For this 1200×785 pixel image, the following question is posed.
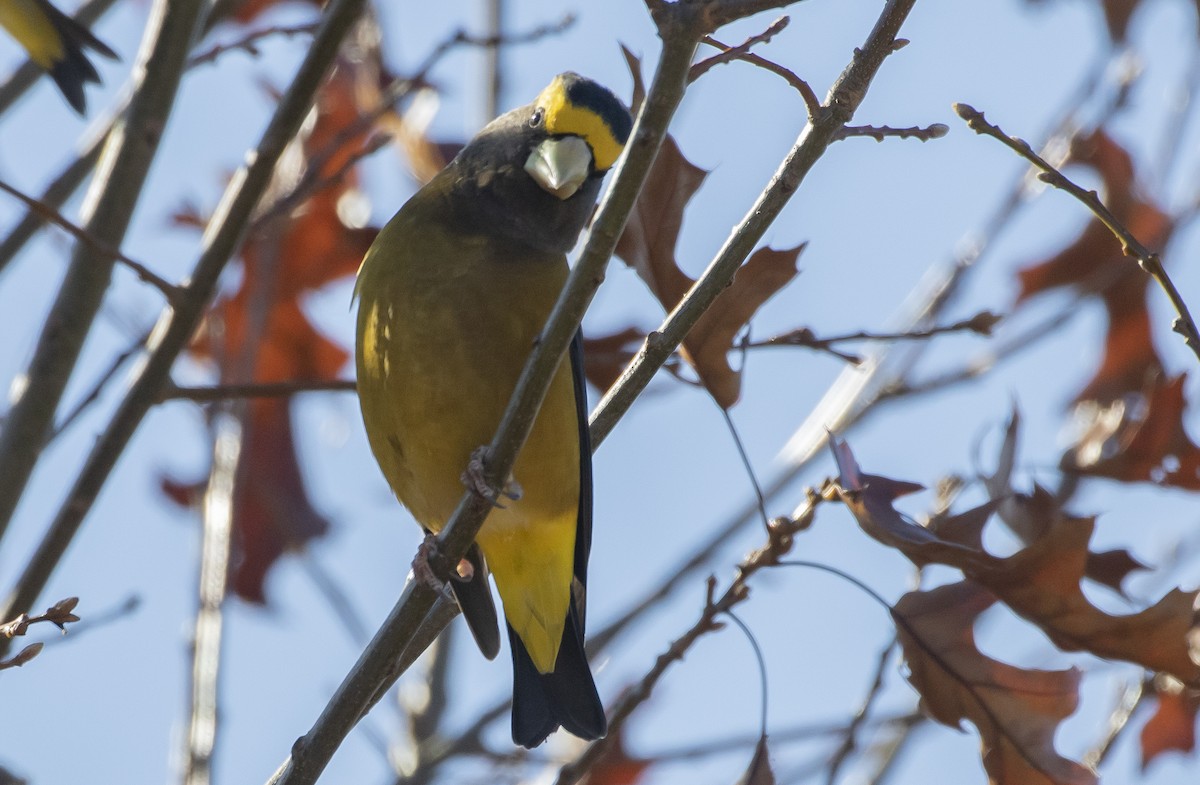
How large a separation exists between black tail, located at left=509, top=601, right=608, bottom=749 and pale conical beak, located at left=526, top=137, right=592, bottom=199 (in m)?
1.06

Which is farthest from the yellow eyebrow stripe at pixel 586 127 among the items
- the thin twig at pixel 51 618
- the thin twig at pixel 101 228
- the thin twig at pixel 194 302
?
the thin twig at pixel 51 618

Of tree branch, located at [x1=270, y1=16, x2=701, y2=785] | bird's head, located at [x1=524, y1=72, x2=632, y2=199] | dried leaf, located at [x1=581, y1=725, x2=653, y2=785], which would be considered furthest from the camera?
dried leaf, located at [x1=581, y1=725, x2=653, y2=785]

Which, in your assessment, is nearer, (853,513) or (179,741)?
(853,513)

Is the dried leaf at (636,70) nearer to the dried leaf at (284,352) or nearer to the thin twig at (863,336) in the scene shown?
the thin twig at (863,336)

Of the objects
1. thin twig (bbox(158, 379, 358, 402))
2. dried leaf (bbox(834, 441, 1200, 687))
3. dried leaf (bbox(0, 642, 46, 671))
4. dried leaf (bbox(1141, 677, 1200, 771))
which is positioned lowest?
dried leaf (bbox(1141, 677, 1200, 771))

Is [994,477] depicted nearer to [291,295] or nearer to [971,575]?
[971,575]

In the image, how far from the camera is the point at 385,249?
3209 millimetres

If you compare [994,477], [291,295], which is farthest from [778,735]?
[291,295]

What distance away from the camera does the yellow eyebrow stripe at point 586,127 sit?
3.08m

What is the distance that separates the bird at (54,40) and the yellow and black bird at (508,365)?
0.98 m

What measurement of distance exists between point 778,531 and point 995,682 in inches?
20.0

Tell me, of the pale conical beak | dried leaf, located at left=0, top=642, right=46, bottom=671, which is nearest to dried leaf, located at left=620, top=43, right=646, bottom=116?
the pale conical beak

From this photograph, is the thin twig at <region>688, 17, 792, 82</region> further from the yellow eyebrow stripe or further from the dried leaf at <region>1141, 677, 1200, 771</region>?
the dried leaf at <region>1141, 677, 1200, 771</region>

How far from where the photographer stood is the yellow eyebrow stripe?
3.08m
